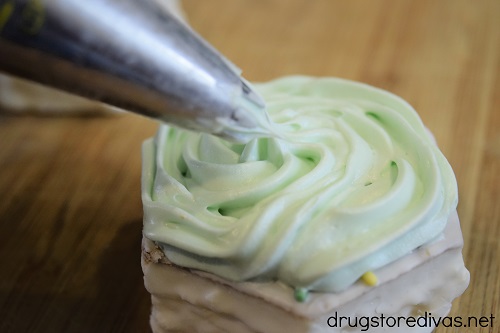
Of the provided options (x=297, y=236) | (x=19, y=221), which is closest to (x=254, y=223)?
(x=297, y=236)

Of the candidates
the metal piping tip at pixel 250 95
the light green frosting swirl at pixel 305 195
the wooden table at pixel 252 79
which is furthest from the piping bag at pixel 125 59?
the wooden table at pixel 252 79

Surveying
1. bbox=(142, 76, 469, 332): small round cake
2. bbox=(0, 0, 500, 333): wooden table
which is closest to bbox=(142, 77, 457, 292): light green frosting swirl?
bbox=(142, 76, 469, 332): small round cake

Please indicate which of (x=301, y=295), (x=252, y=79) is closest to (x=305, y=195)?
(x=301, y=295)

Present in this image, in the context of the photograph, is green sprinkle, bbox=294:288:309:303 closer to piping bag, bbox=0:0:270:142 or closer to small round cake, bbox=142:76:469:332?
small round cake, bbox=142:76:469:332

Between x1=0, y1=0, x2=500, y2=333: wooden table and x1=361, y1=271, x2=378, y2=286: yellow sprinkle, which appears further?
x1=0, y1=0, x2=500, y2=333: wooden table

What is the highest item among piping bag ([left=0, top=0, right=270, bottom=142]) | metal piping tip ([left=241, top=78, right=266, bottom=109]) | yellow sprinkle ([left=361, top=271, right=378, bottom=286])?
metal piping tip ([left=241, top=78, right=266, bottom=109])

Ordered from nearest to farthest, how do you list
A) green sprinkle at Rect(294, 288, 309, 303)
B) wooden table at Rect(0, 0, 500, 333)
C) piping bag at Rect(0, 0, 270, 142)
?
piping bag at Rect(0, 0, 270, 142) < green sprinkle at Rect(294, 288, 309, 303) < wooden table at Rect(0, 0, 500, 333)

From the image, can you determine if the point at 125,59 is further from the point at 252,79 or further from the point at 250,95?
the point at 252,79
